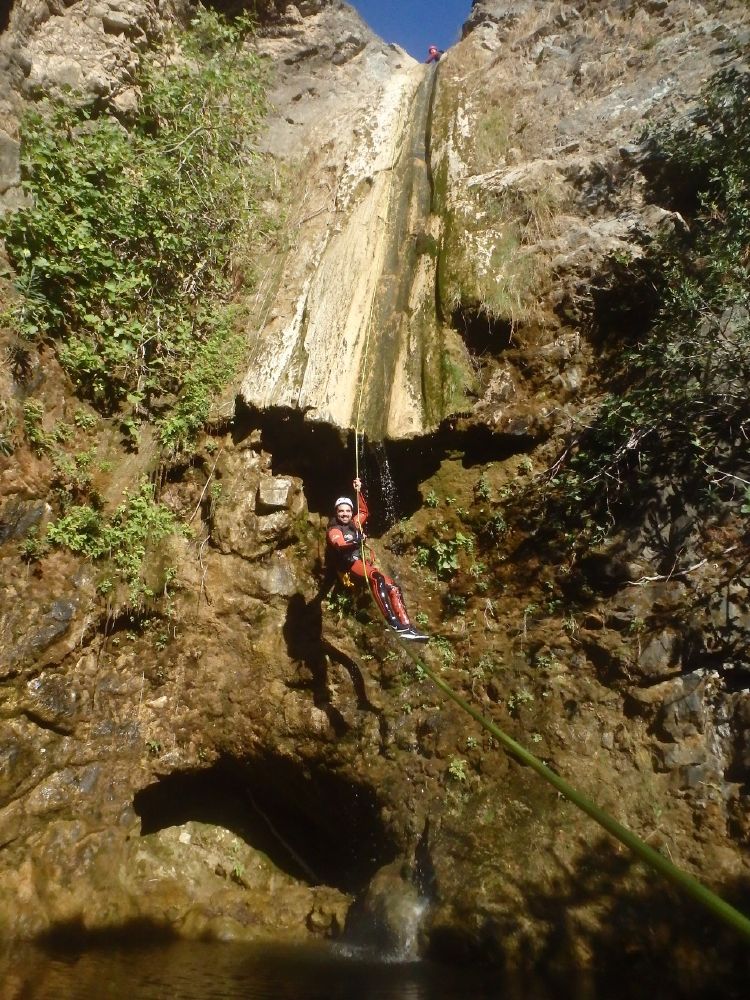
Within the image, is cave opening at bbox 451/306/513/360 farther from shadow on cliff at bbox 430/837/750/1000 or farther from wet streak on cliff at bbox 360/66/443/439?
shadow on cliff at bbox 430/837/750/1000

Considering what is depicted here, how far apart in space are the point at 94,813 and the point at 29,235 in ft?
19.7

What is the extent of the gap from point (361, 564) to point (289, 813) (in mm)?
3228

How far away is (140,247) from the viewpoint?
7555mm

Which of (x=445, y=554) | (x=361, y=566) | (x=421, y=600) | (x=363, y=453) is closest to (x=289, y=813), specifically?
(x=421, y=600)

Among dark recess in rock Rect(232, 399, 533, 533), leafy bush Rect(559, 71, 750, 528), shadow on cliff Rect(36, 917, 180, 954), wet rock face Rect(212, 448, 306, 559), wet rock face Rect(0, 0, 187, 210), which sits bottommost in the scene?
shadow on cliff Rect(36, 917, 180, 954)

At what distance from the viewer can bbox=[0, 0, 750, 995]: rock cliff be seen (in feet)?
17.3

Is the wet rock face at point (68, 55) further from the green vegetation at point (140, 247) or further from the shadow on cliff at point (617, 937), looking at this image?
the shadow on cliff at point (617, 937)

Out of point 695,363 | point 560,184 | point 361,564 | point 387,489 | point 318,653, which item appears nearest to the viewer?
point 695,363

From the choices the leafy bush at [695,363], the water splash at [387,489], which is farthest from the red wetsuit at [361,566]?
the leafy bush at [695,363]

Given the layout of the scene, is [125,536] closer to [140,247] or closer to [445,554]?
[445,554]

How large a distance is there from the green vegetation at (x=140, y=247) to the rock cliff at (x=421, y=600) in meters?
0.33

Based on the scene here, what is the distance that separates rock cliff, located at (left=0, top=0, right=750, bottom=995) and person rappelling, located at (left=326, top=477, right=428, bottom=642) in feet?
1.81

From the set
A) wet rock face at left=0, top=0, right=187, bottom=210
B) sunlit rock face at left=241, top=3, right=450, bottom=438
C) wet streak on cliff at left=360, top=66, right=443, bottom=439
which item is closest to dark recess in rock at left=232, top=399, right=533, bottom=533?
sunlit rock face at left=241, top=3, right=450, bottom=438

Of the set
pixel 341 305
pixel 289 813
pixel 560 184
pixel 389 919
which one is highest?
pixel 560 184
